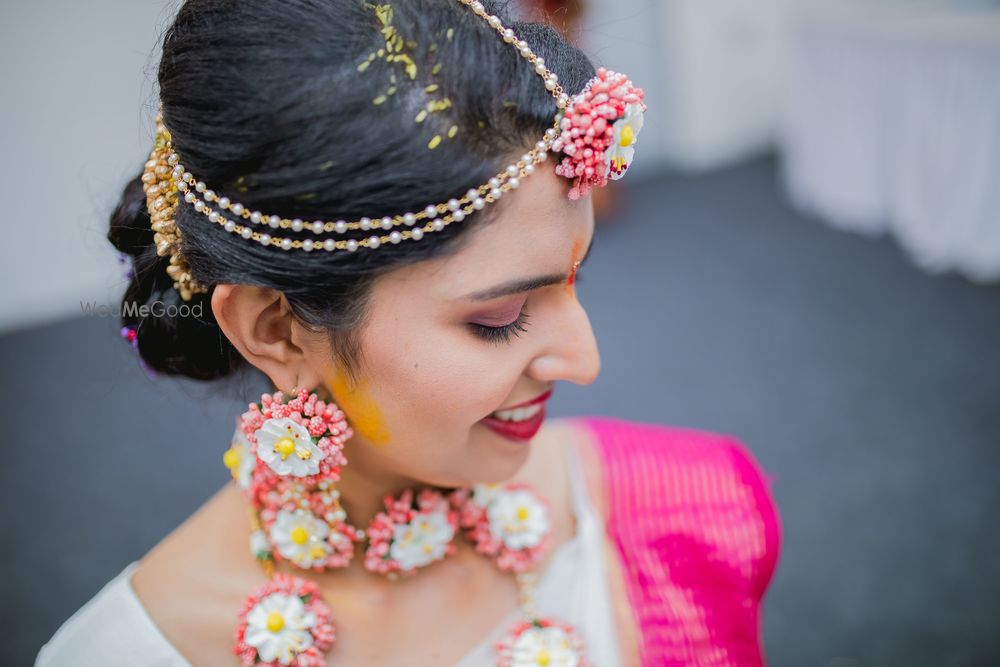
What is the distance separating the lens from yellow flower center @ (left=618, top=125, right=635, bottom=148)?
0.88m

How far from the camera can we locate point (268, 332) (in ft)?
3.10

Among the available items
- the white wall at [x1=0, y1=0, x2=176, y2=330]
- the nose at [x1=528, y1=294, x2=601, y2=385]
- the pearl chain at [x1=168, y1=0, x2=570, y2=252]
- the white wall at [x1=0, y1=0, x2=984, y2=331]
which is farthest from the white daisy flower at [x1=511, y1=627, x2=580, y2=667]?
the white wall at [x1=0, y1=0, x2=176, y2=330]

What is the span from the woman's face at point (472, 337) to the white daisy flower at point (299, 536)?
0.54ft

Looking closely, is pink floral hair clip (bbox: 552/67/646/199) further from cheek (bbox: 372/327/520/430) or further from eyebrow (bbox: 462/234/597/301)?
cheek (bbox: 372/327/520/430)

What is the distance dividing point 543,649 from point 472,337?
490 mm

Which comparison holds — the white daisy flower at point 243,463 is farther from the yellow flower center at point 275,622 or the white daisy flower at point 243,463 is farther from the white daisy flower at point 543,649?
the white daisy flower at point 543,649

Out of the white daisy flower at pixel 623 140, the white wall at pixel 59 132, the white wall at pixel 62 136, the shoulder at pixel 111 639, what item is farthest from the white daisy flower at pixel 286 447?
the white wall at pixel 59 132

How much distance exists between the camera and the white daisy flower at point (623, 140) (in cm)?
88

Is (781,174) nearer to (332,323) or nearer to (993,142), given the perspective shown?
(993,142)

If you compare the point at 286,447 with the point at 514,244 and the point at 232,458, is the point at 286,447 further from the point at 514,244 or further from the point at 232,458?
the point at 514,244

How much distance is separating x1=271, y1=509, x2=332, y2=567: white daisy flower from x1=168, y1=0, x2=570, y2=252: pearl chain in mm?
424

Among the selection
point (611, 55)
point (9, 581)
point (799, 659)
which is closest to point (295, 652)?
point (799, 659)

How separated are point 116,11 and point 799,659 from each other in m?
4.11

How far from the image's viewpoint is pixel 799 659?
1.98m
